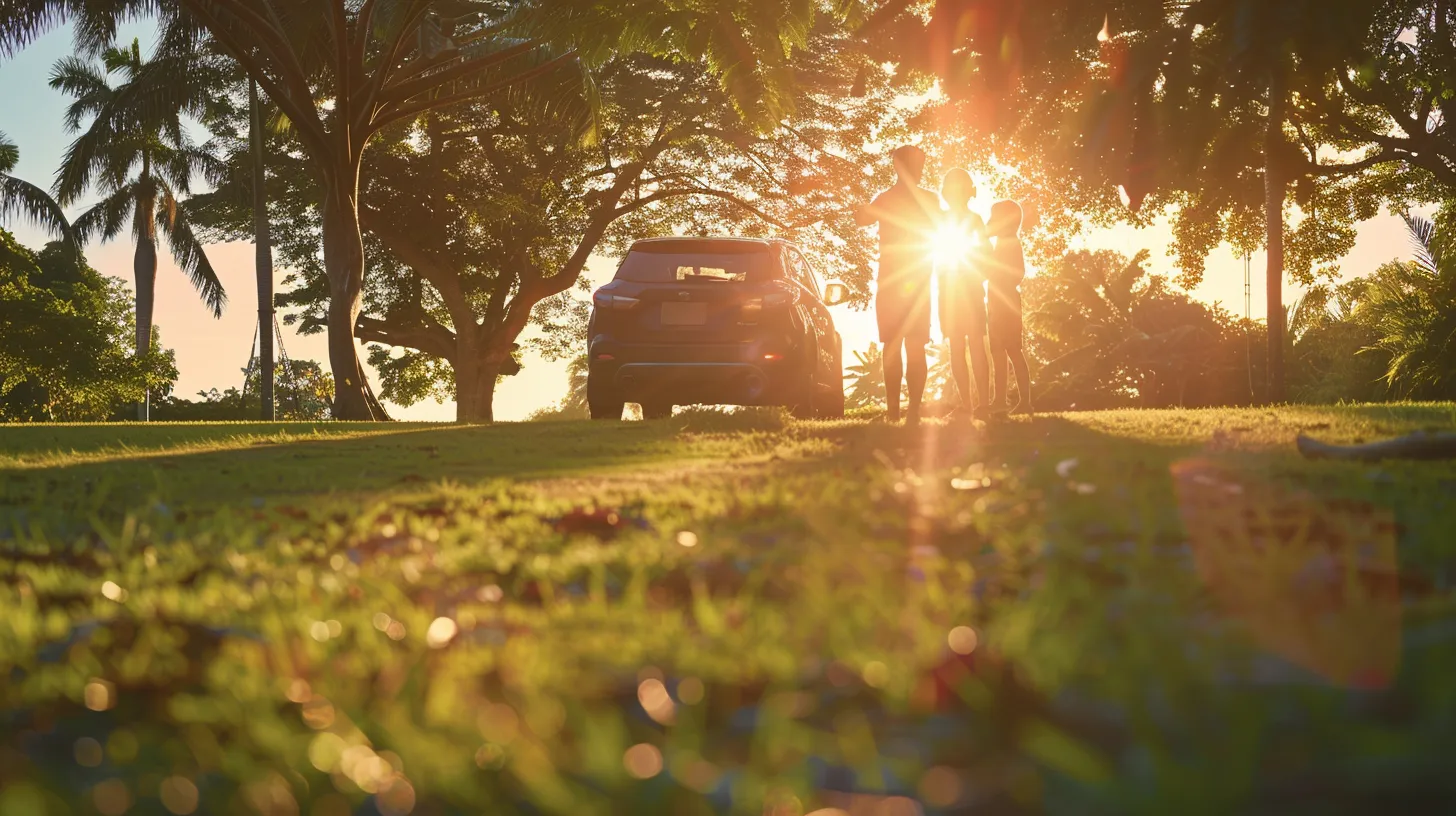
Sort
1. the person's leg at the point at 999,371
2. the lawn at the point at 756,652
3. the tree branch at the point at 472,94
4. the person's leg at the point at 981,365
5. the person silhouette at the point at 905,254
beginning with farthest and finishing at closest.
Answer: the tree branch at the point at 472,94, the person's leg at the point at 999,371, the person's leg at the point at 981,365, the person silhouette at the point at 905,254, the lawn at the point at 756,652

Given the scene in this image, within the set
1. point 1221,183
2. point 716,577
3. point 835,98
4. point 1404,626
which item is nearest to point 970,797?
point 1404,626

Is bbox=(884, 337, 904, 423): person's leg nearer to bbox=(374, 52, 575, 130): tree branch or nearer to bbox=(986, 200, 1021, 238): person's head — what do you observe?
bbox=(986, 200, 1021, 238): person's head

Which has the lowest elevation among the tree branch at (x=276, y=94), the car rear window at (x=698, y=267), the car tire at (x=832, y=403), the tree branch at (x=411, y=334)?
the car tire at (x=832, y=403)

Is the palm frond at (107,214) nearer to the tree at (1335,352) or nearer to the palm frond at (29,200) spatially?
the palm frond at (29,200)

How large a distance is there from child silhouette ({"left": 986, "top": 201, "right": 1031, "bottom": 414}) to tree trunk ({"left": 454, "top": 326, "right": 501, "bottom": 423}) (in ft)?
64.5

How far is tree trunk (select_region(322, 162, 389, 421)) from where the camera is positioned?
59.5 ft

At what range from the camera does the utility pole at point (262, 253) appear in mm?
27344

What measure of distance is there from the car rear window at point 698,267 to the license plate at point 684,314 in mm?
269

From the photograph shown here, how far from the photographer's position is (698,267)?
11.3 meters

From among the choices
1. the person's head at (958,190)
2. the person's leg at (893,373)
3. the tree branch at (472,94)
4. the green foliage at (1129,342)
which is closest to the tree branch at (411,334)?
the tree branch at (472,94)

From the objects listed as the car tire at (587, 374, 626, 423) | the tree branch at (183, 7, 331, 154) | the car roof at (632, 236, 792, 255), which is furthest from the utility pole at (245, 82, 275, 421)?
the car roof at (632, 236, 792, 255)

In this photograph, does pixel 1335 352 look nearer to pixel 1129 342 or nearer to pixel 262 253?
pixel 1129 342

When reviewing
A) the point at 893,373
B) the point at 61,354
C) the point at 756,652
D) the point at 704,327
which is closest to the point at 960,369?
the point at 893,373

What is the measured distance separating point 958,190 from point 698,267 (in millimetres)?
2802
